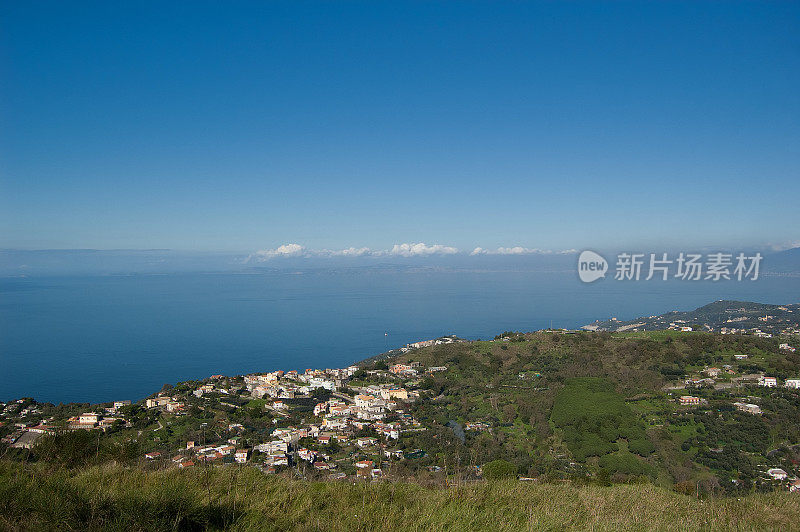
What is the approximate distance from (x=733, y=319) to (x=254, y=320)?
59.9 metres

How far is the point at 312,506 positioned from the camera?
2.83 metres

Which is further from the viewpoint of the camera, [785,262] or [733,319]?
[785,262]

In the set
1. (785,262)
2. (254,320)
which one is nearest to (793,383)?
(254,320)

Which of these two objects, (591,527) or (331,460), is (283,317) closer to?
(331,460)

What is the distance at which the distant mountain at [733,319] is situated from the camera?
1346 inches

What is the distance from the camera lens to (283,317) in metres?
64.5

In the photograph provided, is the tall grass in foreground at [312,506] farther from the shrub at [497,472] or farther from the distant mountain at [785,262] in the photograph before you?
the distant mountain at [785,262]

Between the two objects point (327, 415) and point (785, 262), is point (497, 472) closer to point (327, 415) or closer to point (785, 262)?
point (327, 415)

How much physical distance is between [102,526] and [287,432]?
42.4 ft

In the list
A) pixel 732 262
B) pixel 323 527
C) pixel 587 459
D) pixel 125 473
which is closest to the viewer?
pixel 323 527

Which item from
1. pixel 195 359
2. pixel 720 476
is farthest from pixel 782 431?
pixel 195 359

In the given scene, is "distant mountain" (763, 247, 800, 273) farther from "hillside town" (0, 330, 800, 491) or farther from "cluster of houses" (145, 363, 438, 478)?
"cluster of houses" (145, 363, 438, 478)

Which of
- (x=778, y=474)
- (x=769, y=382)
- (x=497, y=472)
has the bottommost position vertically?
(x=778, y=474)

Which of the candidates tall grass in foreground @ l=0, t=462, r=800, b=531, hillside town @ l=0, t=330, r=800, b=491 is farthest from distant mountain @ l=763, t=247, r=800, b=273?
tall grass in foreground @ l=0, t=462, r=800, b=531
